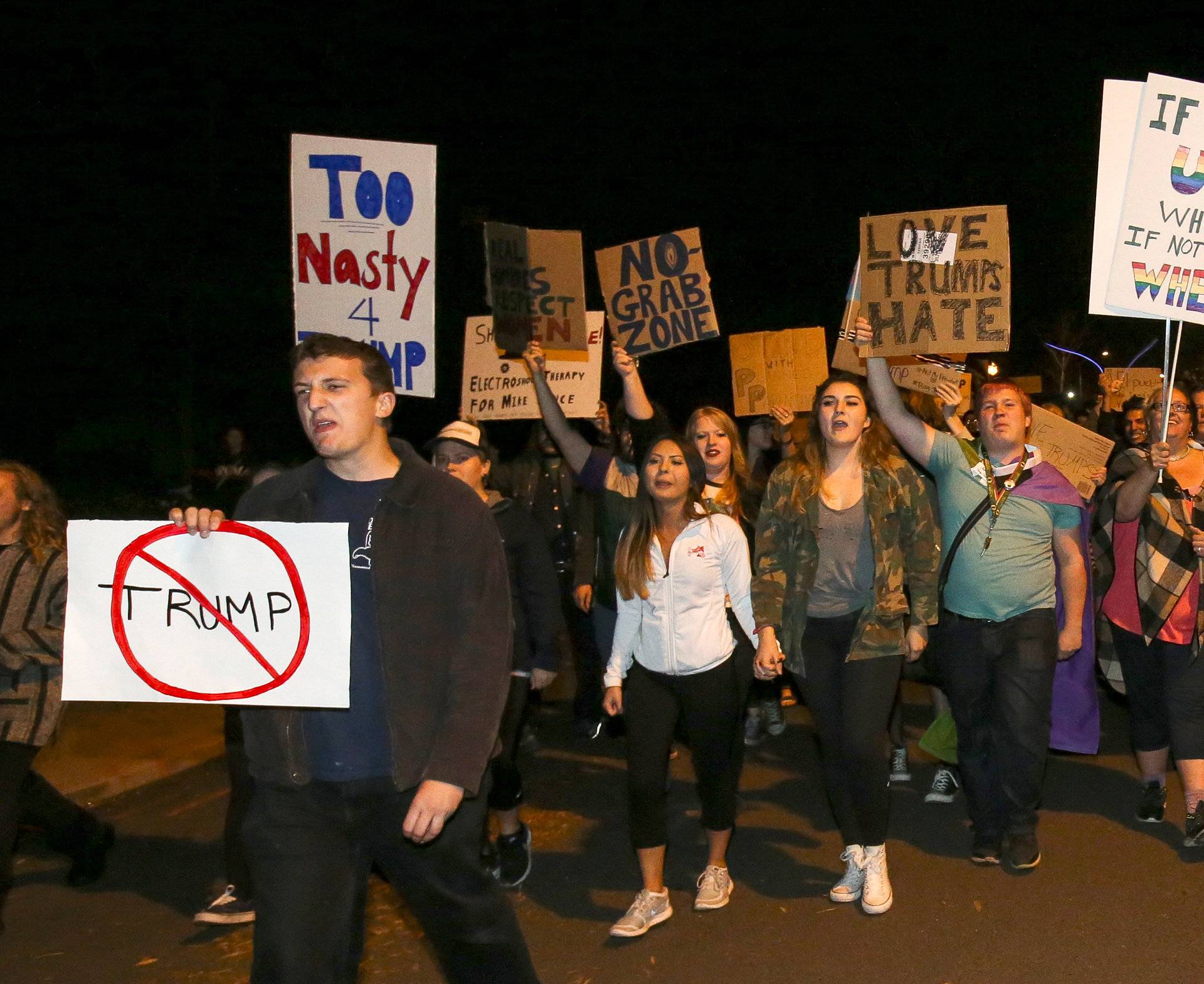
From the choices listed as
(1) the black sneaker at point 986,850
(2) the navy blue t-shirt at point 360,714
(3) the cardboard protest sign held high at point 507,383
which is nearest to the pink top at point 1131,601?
(1) the black sneaker at point 986,850

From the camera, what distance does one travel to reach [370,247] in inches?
229

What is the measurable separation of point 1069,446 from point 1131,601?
1.01 m

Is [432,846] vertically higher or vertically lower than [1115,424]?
lower

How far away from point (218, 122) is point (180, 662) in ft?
62.9

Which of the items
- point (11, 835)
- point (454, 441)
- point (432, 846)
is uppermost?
point (454, 441)

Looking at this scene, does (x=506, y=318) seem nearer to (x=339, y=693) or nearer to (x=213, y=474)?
(x=339, y=693)

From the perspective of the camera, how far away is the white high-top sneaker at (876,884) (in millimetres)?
5578

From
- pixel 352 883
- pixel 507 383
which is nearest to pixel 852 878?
pixel 352 883

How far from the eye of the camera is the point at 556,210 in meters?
24.2

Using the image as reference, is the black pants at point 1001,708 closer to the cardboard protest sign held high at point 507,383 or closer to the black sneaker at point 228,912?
the black sneaker at point 228,912

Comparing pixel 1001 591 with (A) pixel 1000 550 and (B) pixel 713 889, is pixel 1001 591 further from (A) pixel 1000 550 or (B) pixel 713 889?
(B) pixel 713 889

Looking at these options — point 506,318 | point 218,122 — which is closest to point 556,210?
point 218,122

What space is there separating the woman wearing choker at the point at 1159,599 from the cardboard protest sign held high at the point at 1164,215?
1.59 feet

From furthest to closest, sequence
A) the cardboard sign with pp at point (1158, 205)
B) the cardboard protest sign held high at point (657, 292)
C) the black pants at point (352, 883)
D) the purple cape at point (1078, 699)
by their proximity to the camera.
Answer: the cardboard protest sign held high at point (657, 292) < the purple cape at point (1078, 699) < the cardboard sign with pp at point (1158, 205) < the black pants at point (352, 883)
